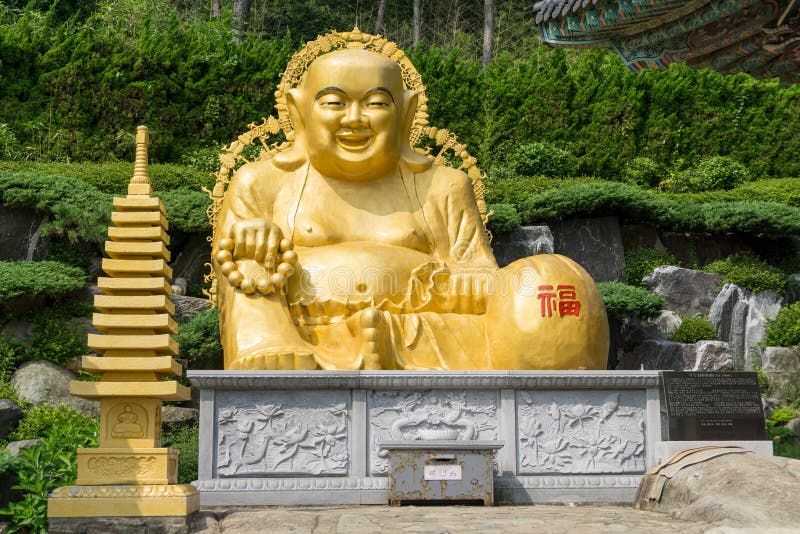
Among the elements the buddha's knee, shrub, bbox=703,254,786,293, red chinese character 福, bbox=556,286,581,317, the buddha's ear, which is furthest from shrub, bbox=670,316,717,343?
red chinese character 福, bbox=556,286,581,317

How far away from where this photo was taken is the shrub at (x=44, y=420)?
8.55 metres

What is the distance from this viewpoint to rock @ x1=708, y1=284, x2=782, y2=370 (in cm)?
1159

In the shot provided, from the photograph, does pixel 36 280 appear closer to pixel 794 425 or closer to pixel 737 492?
pixel 737 492

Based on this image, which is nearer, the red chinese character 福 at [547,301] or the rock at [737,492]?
the rock at [737,492]

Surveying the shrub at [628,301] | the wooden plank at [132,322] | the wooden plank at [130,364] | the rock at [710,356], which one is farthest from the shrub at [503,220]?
the wooden plank at [130,364]

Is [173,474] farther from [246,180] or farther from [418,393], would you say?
[246,180]

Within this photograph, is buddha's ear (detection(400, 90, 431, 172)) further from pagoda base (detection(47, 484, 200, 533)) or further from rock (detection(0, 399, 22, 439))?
pagoda base (detection(47, 484, 200, 533))

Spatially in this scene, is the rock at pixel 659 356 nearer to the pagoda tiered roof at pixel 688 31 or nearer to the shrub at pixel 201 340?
the shrub at pixel 201 340

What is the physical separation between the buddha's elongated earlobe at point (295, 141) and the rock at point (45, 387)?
2.98m

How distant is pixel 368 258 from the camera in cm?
755

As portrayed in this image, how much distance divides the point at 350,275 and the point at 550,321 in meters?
1.50

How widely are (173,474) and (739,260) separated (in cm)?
919

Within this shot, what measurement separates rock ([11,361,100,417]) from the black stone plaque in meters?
5.34

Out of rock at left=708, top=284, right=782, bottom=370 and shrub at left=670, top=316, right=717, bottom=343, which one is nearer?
shrub at left=670, top=316, right=717, bottom=343
